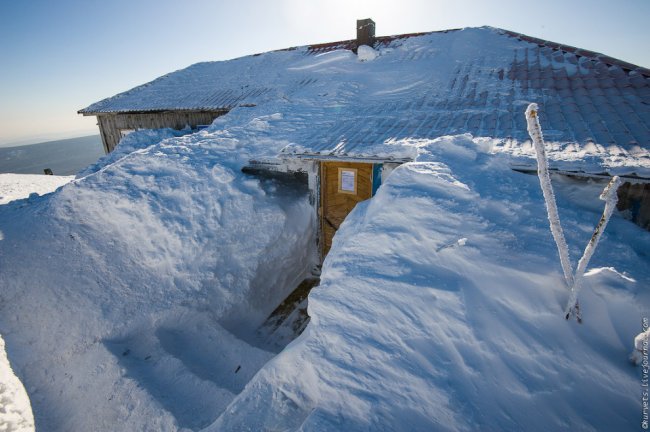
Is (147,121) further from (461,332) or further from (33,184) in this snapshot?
(461,332)

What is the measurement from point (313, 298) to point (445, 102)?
6.06 metres

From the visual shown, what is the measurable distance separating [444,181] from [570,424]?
8.29 feet

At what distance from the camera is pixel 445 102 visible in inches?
273

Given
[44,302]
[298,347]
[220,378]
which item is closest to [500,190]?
[298,347]

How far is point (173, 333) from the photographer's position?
4656mm

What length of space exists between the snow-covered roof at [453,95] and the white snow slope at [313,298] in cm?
45

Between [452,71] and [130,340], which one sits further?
[452,71]

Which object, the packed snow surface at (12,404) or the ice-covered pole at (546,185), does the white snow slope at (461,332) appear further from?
the packed snow surface at (12,404)

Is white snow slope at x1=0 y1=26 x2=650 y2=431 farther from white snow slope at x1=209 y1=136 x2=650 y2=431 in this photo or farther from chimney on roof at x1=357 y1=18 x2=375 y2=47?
chimney on roof at x1=357 y1=18 x2=375 y2=47

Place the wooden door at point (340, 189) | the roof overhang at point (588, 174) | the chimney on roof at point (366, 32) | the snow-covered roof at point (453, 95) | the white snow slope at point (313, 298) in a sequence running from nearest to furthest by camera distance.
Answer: the white snow slope at point (313, 298)
the roof overhang at point (588, 174)
the snow-covered roof at point (453, 95)
the wooden door at point (340, 189)
the chimney on roof at point (366, 32)

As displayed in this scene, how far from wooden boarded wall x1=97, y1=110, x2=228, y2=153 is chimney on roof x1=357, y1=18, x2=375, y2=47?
230 inches

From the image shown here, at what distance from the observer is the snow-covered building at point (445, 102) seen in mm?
4496

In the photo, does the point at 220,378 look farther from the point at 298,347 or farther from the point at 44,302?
the point at 44,302

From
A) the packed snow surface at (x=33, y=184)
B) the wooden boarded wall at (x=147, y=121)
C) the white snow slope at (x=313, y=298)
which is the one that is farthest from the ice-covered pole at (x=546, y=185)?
the packed snow surface at (x=33, y=184)
